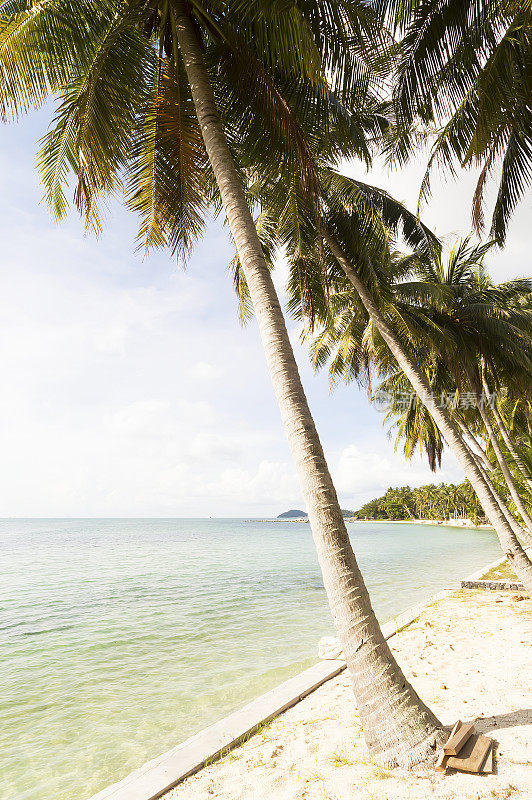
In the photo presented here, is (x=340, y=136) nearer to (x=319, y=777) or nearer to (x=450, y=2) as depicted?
(x=450, y=2)

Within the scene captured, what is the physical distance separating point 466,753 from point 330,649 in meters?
3.66

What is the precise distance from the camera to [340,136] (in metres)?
6.59

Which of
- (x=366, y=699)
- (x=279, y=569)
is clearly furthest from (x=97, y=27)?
(x=279, y=569)

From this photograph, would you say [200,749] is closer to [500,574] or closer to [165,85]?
[165,85]

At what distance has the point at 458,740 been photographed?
3148 millimetres

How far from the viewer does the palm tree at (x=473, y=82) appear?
5.15 metres

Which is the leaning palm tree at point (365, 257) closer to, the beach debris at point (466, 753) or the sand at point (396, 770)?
the sand at point (396, 770)

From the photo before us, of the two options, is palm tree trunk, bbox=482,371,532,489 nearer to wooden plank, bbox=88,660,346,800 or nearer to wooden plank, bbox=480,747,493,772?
wooden plank, bbox=88,660,346,800

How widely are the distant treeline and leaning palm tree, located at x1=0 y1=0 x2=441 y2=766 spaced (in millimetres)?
59758

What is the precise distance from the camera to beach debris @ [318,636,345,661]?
20.5 ft

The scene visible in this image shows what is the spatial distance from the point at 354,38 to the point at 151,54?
7.71ft

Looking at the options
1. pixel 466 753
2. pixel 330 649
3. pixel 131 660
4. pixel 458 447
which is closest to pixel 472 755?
pixel 466 753

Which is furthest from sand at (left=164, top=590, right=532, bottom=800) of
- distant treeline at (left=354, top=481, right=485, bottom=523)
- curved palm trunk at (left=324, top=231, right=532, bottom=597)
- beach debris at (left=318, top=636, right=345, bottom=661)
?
distant treeline at (left=354, top=481, right=485, bottom=523)

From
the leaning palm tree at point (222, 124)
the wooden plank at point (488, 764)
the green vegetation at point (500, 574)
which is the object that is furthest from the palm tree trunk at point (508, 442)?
the wooden plank at point (488, 764)
